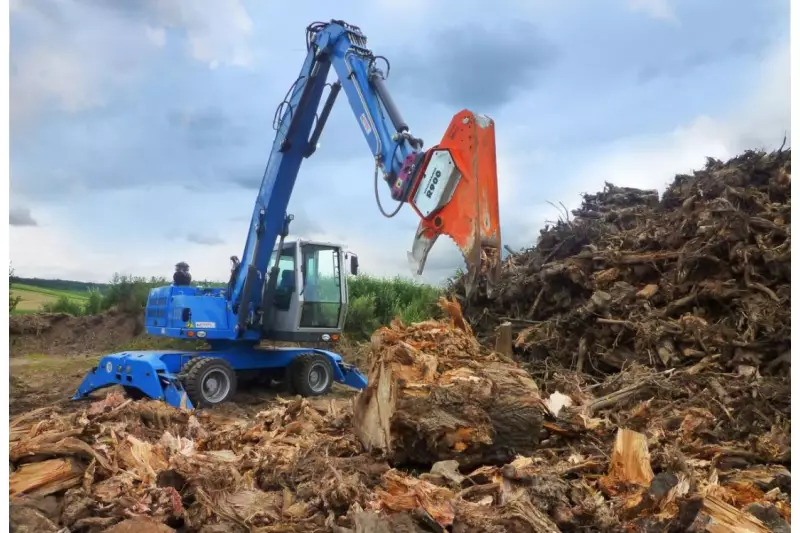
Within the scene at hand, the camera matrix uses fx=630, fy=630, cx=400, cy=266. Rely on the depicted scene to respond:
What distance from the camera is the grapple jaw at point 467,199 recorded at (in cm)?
444

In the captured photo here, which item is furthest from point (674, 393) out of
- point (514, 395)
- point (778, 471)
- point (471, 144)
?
point (471, 144)

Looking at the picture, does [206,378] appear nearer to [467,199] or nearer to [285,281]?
[285,281]

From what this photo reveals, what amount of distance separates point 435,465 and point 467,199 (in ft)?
6.19

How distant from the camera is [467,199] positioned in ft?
14.9

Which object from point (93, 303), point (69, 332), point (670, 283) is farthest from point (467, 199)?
point (93, 303)

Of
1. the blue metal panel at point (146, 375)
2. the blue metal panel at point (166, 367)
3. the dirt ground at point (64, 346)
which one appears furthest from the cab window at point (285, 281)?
the dirt ground at point (64, 346)

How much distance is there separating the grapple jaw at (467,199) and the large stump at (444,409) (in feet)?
1.95

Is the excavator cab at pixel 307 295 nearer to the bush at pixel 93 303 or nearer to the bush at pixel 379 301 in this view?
the bush at pixel 379 301

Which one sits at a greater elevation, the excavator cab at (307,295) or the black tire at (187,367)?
the excavator cab at (307,295)

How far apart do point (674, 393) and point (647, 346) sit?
980 millimetres

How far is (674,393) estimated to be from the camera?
5.92 metres

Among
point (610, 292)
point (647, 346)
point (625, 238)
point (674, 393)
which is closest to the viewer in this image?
point (674, 393)

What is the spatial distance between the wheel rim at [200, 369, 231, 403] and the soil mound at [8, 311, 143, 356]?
9.99 meters

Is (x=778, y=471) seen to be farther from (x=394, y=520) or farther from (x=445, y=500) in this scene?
(x=394, y=520)
